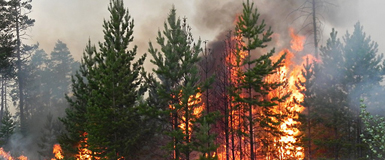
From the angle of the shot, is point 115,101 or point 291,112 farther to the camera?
point 291,112

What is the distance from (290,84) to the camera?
28.9m

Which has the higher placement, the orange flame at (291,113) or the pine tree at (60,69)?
the pine tree at (60,69)

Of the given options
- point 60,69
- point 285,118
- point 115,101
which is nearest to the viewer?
point 115,101

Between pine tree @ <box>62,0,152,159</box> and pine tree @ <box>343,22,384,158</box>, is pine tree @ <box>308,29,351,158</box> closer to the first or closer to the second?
pine tree @ <box>343,22,384,158</box>

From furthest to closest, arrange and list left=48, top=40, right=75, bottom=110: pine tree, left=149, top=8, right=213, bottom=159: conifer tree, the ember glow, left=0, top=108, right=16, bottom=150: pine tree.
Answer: left=48, top=40, right=75, bottom=110: pine tree < left=0, top=108, right=16, bottom=150: pine tree < the ember glow < left=149, top=8, right=213, bottom=159: conifer tree

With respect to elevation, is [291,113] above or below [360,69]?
below

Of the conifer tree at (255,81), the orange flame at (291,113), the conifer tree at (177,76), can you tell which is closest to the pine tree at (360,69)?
the orange flame at (291,113)

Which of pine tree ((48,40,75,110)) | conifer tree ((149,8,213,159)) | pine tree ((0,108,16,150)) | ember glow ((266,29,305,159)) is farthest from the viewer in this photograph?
pine tree ((48,40,75,110))

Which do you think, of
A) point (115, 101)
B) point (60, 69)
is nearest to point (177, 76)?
point (115, 101)

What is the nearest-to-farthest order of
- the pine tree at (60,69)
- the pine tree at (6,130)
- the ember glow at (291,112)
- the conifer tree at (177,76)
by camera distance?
the conifer tree at (177,76), the ember glow at (291,112), the pine tree at (6,130), the pine tree at (60,69)

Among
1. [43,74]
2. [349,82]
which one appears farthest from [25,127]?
[349,82]

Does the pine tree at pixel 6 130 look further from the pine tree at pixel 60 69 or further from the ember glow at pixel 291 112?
the ember glow at pixel 291 112

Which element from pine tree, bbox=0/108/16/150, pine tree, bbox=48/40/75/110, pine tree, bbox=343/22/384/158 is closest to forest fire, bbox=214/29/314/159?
pine tree, bbox=343/22/384/158

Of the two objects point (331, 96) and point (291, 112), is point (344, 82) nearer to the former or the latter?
point (331, 96)
